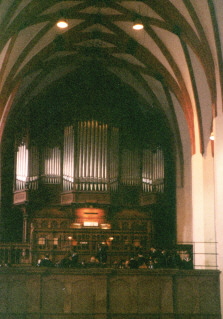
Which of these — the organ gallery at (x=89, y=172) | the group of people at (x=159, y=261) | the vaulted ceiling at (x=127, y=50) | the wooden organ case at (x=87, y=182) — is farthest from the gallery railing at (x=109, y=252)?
the vaulted ceiling at (x=127, y=50)

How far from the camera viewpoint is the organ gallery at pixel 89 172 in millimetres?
20828

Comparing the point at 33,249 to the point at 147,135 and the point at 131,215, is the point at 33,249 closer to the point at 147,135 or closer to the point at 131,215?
the point at 131,215

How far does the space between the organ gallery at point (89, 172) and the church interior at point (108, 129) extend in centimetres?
4

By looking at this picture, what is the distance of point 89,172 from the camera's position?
20.9 m

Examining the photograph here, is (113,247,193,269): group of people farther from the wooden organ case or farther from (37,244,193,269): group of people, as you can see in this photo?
the wooden organ case

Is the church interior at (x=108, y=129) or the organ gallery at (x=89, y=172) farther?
the organ gallery at (x=89, y=172)

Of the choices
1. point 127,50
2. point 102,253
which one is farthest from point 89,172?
point 102,253

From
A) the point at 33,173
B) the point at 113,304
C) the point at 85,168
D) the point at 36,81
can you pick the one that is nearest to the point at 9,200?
the point at 33,173

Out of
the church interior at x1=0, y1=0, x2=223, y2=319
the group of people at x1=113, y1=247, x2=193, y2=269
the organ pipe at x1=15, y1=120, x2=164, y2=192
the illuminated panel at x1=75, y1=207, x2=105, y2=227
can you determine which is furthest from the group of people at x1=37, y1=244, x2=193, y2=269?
the organ pipe at x1=15, y1=120, x2=164, y2=192

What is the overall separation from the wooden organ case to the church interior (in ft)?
0.14

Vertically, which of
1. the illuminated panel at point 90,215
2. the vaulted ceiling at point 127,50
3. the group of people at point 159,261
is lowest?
the group of people at point 159,261

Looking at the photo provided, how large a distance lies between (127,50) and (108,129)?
10.7 feet

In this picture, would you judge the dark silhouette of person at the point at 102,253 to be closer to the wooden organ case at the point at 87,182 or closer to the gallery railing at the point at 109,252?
the gallery railing at the point at 109,252

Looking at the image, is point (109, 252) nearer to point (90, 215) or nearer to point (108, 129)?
point (90, 215)
